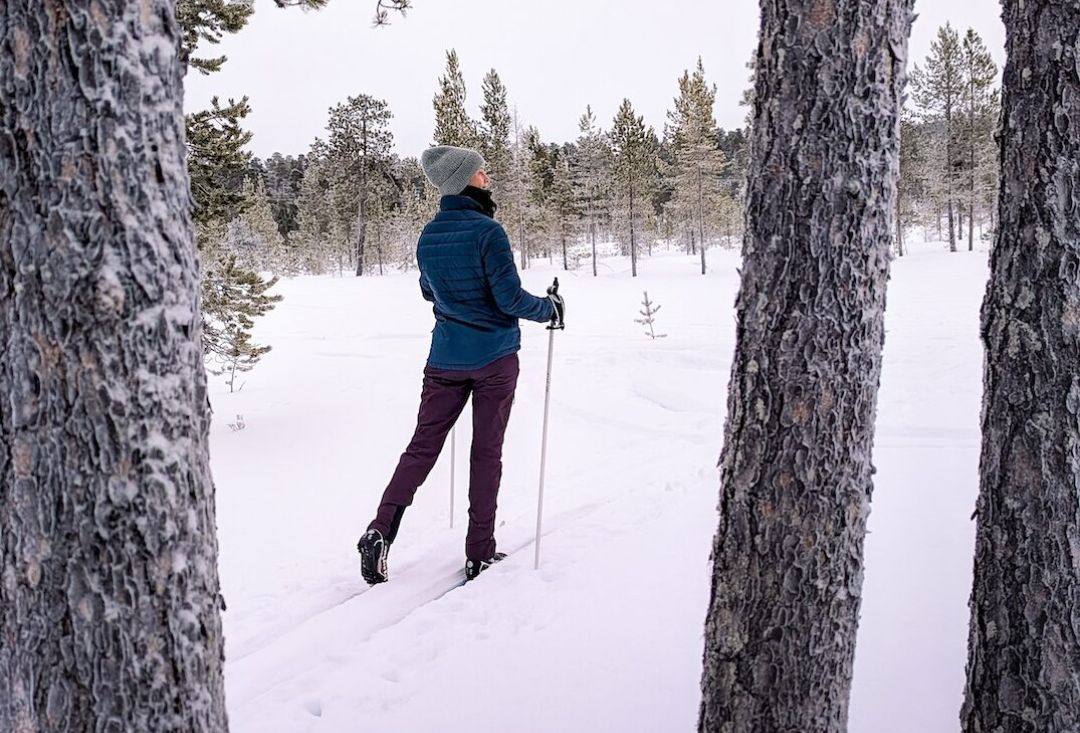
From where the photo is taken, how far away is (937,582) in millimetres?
3160

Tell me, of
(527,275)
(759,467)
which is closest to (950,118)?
(527,275)

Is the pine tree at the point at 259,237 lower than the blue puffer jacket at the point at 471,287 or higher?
higher

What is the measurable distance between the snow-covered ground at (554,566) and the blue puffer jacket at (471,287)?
124cm

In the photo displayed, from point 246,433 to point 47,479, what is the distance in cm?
722

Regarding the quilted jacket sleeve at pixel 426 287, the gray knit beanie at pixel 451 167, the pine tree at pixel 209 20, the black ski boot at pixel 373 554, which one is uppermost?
the pine tree at pixel 209 20

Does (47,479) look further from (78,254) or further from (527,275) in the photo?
(527,275)

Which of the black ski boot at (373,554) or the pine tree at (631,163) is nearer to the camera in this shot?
the black ski boot at (373,554)

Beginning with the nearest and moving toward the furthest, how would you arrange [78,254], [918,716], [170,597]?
[78,254]
[170,597]
[918,716]

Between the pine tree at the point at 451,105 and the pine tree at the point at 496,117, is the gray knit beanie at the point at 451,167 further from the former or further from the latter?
the pine tree at the point at 496,117

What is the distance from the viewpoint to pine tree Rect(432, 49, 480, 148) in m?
32.6

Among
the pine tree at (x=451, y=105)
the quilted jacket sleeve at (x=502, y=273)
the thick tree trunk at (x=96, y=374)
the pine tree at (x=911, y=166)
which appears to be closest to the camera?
the thick tree trunk at (x=96, y=374)

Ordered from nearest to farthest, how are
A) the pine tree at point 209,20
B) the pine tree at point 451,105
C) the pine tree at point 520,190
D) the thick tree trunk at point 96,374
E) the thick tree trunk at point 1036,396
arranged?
the thick tree trunk at point 96,374, the thick tree trunk at point 1036,396, the pine tree at point 209,20, the pine tree at point 451,105, the pine tree at point 520,190

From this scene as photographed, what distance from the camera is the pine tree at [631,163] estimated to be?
34.7 metres

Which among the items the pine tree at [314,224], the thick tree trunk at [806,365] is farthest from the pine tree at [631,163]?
the thick tree trunk at [806,365]
